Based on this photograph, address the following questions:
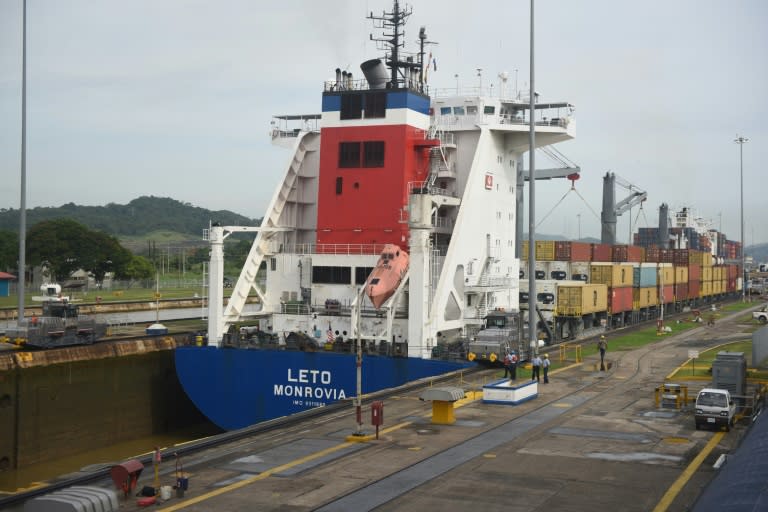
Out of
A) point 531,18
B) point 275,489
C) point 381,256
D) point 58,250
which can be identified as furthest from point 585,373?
point 58,250

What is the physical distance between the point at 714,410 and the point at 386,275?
522 inches

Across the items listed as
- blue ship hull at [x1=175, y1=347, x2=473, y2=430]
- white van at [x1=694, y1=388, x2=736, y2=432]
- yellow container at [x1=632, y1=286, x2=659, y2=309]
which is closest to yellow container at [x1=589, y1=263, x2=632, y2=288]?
yellow container at [x1=632, y1=286, x2=659, y2=309]

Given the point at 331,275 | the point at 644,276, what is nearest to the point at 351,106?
the point at 331,275

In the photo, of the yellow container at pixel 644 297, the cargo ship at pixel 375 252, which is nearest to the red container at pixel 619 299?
the yellow container at pixel 644 297

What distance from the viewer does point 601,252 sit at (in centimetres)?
5888

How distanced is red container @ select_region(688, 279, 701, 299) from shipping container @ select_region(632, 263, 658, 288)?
14240 mm

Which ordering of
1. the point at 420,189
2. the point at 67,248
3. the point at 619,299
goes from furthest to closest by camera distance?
the point at 67,248 → the point at 619,299 → the point at 420,189

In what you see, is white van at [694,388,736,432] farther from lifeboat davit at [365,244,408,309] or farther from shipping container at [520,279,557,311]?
shipping container at [520,279,557,311]

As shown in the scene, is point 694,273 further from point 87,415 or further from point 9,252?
point 9,252

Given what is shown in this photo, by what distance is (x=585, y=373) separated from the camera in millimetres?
32531

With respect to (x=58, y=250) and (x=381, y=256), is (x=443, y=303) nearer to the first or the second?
(x=381, y=256)

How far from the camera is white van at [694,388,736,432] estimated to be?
2120 cm

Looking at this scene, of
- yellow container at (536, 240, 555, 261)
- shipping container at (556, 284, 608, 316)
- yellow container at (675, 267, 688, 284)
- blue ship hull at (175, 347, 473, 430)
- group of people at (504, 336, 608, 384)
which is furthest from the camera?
yellow container at (675, 267, 688, 284)

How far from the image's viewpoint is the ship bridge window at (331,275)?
33.4 meters
